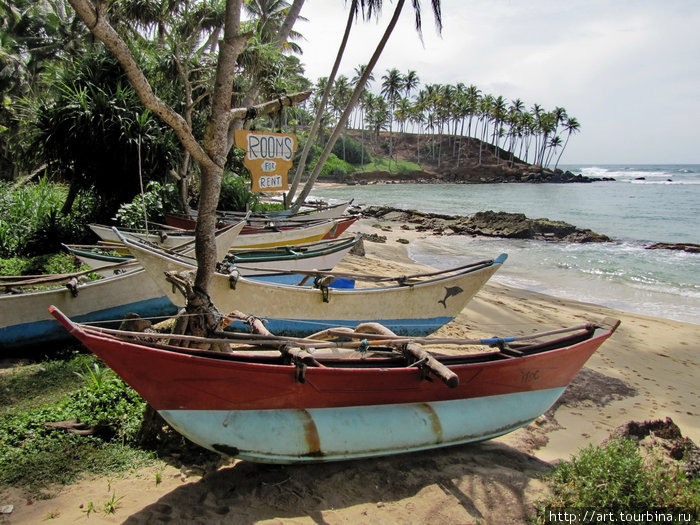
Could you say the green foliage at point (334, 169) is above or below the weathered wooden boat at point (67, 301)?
above

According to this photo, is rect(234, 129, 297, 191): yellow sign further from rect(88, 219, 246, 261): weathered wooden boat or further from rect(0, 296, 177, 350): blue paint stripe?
rect(0, 296, 177, 350): blue paint stripe

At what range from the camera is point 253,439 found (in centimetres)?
333

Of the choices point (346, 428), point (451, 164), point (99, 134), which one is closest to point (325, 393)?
point (346, 428)

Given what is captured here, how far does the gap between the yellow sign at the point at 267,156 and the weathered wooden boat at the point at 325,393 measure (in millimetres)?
4468

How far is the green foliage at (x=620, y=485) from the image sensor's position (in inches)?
116

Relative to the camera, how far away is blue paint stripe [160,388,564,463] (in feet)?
10.8

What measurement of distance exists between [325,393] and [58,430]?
2.34m

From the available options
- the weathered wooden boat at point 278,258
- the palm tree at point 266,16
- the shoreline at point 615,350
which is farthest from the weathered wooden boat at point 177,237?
the palm tree at point 266,16

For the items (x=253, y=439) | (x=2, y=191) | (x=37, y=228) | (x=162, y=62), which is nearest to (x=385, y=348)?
(x=253, y=439)

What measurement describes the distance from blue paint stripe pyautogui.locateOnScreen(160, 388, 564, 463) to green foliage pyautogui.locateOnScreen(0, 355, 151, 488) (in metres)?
0.83

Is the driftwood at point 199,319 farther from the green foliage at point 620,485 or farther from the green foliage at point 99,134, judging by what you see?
the green foliage at point 99,134

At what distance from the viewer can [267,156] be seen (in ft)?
24.7

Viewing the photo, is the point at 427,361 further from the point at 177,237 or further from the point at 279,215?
the point at 279,215

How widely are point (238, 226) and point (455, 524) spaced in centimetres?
381
